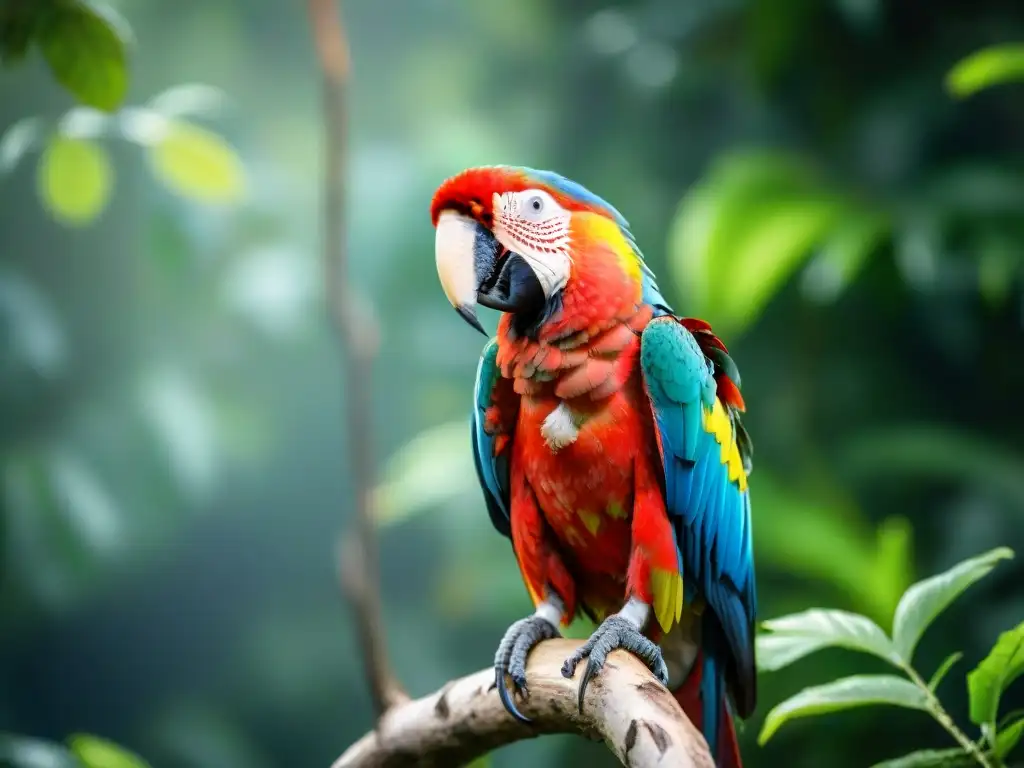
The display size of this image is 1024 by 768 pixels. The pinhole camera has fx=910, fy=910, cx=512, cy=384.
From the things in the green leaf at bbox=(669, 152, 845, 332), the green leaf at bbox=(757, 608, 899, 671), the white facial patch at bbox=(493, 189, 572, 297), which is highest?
the white facial patch at bbox=(493, 189, 572, 297)

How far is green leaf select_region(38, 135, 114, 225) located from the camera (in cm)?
103

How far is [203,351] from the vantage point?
2557 millimetres

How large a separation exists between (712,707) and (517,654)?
284mm

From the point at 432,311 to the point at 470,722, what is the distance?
67.8 inches

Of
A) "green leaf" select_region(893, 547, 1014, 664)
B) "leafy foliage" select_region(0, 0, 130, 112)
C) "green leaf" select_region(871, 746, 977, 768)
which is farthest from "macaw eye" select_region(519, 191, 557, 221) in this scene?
"green leaf" select_region(871, 746, 977, 768)

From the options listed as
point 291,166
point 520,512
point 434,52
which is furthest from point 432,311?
point 520,512

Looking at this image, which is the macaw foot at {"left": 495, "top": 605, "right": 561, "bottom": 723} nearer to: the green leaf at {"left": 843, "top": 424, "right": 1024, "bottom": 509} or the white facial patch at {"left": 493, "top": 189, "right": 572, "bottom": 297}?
the white facial patch at {"left": 493, "top": 189, "right": 572, "bottom": 297}

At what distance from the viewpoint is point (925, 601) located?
2.83ft

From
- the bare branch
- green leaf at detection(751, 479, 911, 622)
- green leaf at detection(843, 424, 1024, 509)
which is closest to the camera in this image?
the bare branch

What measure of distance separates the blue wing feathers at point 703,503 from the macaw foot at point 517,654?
17 centimetres

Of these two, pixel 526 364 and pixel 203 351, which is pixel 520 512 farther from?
pixel 203 351

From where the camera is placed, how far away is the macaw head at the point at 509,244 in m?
0.88

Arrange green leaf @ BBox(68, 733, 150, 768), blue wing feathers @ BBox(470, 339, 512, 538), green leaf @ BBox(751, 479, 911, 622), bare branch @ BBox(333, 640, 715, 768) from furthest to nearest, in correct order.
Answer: green leaf @ BBox(751, 479, 911, 622)
green leaf @ BBox(68, 733, 150, 768)
blue wing feathers @ BBox(470, 339, 512, 538)
bare branch @ BBox(333, 640, 715, 768)

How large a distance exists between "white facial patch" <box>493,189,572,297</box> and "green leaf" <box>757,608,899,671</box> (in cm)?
40
